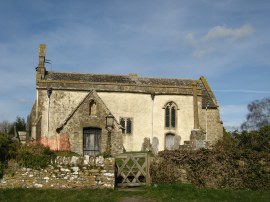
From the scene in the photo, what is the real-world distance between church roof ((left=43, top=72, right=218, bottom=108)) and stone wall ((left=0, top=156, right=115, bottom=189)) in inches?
735

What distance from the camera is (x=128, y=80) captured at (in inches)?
1428

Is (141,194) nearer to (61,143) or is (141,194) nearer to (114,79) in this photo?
(61,143)

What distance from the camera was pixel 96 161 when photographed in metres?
14.3

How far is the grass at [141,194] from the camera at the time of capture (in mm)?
12672

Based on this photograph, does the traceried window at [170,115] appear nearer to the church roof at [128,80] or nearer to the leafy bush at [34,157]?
the church roof at [128,80]

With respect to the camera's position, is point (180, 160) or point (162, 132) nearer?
point (180, 160)

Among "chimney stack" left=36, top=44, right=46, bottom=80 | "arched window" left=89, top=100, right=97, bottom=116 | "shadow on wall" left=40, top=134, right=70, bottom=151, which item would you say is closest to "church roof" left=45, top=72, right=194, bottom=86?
"chimney stack" left=36, top=44, right=46, bottom=80

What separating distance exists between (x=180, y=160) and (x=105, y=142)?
544 inches

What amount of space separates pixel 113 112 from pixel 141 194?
764 inches

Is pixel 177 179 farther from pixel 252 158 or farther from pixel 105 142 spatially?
pixel 105 142

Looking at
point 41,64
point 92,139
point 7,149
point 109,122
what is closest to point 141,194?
point 7,149

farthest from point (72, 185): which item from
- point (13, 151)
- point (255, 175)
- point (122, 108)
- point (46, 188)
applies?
point (122, 108)

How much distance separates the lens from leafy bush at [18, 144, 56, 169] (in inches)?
551

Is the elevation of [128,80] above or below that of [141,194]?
above
